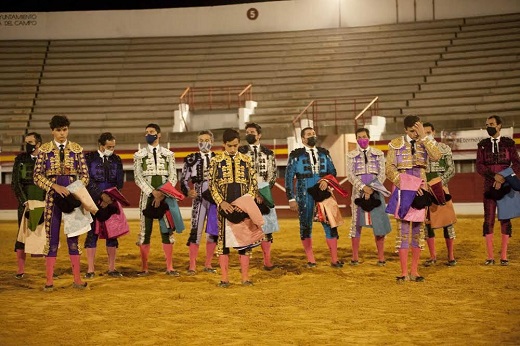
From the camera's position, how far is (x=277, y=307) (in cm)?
629

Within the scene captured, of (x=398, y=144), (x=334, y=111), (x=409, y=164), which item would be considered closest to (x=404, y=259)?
(x=409, y=164)

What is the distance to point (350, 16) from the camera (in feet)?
77.4

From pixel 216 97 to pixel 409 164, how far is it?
15.1 meters

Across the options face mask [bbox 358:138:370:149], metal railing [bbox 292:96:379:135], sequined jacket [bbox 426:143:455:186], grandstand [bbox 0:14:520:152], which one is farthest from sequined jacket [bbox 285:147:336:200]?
metal railing [bbox 292:96:379:135]

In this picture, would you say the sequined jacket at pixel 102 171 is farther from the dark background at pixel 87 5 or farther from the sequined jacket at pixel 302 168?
the dark background at pixel 87 5

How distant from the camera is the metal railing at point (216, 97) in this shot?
21297 millimetres

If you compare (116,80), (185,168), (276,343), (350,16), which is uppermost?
(350,16)

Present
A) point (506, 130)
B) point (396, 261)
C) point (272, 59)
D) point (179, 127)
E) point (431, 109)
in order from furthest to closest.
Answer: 1. point (272, 59)
2. point (179, 127)
3. point (431, 109)
4. point (506, 130)
5. point (396, 261)

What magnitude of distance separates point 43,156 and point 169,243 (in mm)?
1818

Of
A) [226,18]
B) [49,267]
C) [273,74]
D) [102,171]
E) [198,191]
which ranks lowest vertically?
[49,267]

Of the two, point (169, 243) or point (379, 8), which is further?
point (379, 8)

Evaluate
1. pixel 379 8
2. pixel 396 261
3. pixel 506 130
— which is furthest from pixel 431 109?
pixel 396 261

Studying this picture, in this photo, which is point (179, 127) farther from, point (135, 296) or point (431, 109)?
point (135, 296)

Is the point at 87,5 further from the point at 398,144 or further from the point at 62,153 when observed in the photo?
the point at 398,144
